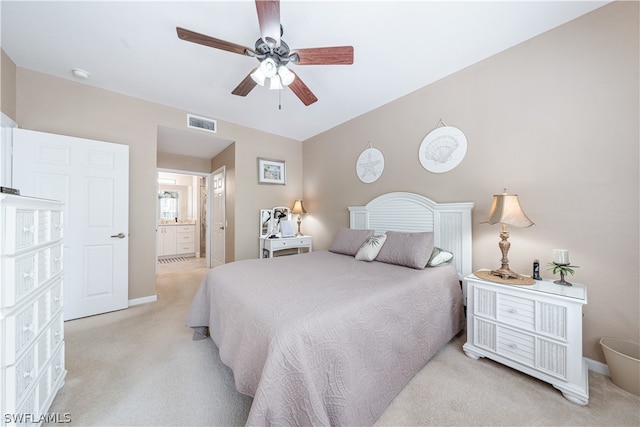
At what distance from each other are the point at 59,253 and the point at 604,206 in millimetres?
3837

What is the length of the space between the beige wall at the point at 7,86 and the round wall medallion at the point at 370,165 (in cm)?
379

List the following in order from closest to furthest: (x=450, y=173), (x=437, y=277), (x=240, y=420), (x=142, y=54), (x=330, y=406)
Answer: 1. (x=330, y=406)
2. (x=240, y=420)
3. (x=437, y=277)
4. (x=142, y=54)
5. (x=450, y=173)

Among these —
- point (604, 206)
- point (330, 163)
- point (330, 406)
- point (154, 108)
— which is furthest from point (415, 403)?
point (154, 108)

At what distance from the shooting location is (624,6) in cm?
158

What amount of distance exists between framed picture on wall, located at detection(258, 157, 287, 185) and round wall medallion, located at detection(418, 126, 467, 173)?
2524 mm

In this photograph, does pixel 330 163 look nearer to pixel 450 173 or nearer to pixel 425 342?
pixel 450 173

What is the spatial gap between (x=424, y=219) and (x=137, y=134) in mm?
3790

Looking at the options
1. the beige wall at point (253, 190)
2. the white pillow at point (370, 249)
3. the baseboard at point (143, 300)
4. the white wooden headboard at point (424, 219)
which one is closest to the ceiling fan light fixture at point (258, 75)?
the white pillow at point (370, 249)

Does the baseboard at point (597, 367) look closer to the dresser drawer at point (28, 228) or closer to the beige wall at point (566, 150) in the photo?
the beige wall at point (566, 150)

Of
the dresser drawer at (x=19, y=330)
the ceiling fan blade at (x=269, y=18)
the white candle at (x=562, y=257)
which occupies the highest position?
the ceiling fan blade at (x=269, y=18)

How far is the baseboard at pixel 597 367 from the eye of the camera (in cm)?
161

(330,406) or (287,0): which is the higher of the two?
Answer: (287,0)

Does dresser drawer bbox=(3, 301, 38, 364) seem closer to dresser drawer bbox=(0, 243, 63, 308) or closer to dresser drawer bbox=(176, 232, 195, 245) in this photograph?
dresser drawer bbox=(0, 243, 63, 308)

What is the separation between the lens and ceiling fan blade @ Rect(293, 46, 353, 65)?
1612mm
